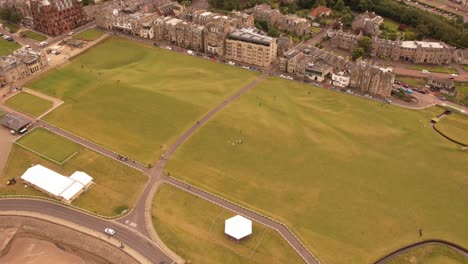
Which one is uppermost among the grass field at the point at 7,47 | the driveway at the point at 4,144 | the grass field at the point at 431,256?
the grass field at the point at 7,47

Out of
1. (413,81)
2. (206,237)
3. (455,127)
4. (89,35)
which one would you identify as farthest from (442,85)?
(89,35)

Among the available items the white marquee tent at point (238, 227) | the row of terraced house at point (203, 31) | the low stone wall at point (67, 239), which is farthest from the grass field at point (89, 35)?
the white marquee tent at point (238, 227)

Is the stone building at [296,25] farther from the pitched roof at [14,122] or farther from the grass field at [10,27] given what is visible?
the grass field at [10,27]

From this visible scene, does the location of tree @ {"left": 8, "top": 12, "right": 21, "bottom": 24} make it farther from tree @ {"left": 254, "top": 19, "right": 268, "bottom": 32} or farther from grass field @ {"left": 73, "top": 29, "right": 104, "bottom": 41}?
tree @ {"left": 254, "top": 19, "right": 268, "bottom": 32}

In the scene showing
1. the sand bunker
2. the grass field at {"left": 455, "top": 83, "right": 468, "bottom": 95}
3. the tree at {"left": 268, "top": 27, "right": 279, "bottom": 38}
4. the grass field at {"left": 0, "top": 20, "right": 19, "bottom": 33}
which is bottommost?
the sand bunker

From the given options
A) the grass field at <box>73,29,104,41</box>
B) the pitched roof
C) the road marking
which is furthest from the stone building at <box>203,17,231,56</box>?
the road marking

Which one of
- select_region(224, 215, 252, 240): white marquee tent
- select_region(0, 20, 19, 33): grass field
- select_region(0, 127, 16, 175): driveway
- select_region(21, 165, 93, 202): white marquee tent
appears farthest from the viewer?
select_region(0, 20, 19, 33): grass field

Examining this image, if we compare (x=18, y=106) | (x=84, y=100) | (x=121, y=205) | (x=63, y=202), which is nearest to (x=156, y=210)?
(x=121, y=205)

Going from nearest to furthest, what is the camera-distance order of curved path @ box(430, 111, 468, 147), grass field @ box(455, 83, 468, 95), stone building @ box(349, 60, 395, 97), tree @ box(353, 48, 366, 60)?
curved path @ box(430, 111, 468, 147), stone building @ box(349, 60, 395, 97), grass field @ box(455, 83, 468, 95), tree @ box(353, 48, 366, 60)
